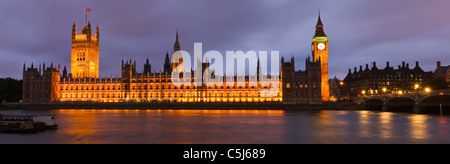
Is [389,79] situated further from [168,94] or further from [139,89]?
[139,89]

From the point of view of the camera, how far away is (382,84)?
153125 mm

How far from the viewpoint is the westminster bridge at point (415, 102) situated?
7394cm

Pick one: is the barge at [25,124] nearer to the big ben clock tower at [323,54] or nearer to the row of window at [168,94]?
the row of window at [168,94]

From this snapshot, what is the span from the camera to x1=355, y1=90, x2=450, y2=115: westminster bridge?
7394cm

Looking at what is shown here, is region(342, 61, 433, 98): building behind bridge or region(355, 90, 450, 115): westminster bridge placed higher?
region(342, 61, 433, 98): building behind bridge

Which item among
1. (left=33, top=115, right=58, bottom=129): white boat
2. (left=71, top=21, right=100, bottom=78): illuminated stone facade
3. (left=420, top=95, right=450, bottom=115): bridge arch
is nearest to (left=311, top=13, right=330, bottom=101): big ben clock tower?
(left=420, top=95, right=450, bottom=115): bridge arch

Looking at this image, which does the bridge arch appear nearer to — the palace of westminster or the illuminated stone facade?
the palace of westminster

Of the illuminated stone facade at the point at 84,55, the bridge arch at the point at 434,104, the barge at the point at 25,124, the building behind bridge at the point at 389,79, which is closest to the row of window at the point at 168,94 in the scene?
the illuminated stone facade at the point at 84,55

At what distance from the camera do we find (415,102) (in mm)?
79312

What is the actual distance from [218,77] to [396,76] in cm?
8304

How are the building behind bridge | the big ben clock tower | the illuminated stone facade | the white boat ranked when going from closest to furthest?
the white boat < the big ben clock tower < the building behind bridge < the illuminated stone facade

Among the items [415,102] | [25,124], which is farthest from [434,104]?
[25,124]

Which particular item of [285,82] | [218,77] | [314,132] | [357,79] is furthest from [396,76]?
[314,132]
